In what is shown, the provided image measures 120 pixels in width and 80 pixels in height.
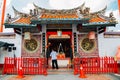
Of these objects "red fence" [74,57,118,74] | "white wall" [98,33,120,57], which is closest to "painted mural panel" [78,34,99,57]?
"white wall" [98,33,120,57]

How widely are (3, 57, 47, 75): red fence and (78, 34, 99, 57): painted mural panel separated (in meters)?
4.00

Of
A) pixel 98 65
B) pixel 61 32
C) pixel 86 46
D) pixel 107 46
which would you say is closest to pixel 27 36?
pixel 61 32

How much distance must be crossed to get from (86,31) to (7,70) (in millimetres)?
6485

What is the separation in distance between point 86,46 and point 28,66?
5.09 meters

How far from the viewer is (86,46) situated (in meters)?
16.5

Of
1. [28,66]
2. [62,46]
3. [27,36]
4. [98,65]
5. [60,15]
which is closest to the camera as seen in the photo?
[28,66]

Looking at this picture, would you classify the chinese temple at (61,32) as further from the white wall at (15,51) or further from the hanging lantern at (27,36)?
the white wall at (15,51)

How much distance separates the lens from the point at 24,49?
1662cm

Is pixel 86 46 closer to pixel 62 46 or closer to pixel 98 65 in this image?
pixel 98 65

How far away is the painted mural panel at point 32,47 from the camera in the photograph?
16562 millimetres

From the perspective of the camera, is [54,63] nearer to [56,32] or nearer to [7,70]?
[56,32]

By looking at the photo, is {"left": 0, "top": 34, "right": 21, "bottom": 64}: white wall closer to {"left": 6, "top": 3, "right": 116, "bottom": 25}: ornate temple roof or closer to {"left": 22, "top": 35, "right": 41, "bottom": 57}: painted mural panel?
{"left": 22, "top": 35, "right": 41, "bottom": 57}: painted mural panel

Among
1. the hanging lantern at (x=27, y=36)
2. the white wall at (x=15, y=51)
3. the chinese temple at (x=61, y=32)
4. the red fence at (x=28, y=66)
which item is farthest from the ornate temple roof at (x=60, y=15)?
the red fence at (x=28, y=66)

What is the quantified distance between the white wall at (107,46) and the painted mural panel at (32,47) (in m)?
4.62
